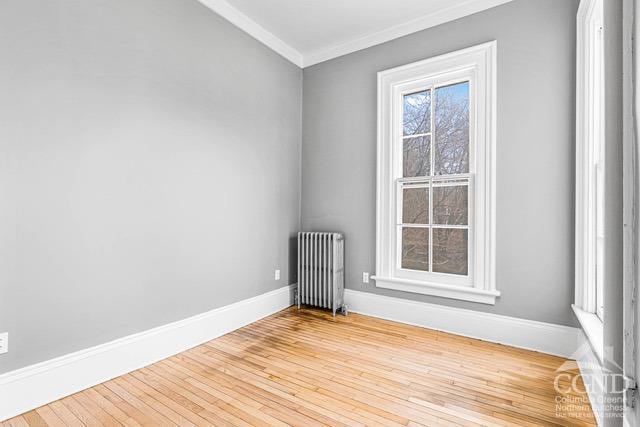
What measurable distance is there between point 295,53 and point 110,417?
357 centimetres

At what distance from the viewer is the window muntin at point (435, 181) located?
2805 millimetres

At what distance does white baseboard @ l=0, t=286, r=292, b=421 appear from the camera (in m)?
1.63

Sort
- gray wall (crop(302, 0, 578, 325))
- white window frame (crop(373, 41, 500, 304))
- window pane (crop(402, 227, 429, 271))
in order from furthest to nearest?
window pane (crop(402, 227, 429, 271))
white window frame (crop(373, 41, 500, 304))
gray wall (crop(302, 0, 578, 325))

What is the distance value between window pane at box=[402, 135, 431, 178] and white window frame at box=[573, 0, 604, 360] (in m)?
1.12

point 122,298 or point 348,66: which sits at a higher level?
point 348,66

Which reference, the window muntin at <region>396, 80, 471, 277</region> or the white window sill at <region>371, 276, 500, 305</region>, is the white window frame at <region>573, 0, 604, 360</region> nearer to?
the white window sill at <region>371, 276, 500, 305</region>

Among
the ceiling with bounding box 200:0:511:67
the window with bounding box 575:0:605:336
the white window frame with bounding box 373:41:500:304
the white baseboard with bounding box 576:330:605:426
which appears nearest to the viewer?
the white baseboard with bounding box 576:330:605:426

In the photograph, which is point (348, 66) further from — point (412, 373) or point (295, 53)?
point (412, 373)

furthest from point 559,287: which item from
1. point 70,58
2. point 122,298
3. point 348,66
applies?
point 70,58

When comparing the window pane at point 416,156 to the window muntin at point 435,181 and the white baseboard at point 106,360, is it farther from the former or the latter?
the white baseboard at point 106,360

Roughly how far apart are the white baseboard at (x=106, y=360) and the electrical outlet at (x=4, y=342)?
12cm

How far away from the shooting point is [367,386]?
1917mm

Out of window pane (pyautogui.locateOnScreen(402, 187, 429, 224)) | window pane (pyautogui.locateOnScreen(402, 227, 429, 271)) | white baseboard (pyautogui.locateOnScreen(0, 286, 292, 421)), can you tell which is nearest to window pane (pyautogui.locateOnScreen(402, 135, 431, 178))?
window pane (pyautogui.locateOnScreen(402, 187, 429, 224))

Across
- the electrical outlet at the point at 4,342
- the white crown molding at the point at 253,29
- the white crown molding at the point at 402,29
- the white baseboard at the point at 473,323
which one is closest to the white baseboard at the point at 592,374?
the white baseboard at the point at 473,323
